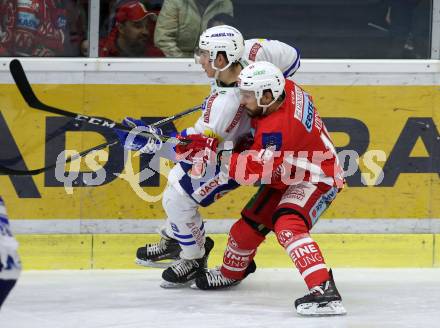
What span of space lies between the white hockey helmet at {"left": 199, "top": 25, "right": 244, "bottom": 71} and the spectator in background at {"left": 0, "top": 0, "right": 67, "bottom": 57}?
3.71 ft

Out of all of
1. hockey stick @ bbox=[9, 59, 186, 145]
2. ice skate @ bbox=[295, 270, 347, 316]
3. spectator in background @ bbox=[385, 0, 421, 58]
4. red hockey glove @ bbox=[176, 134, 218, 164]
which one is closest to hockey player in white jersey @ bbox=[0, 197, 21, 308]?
hockey stick @ bbox=[9, 59, 186, 145]

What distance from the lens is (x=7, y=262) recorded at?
3264 mm

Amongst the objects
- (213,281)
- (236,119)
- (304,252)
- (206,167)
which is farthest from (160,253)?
(304,252)

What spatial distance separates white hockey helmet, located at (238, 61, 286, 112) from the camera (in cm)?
470

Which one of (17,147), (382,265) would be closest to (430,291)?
(382,265)

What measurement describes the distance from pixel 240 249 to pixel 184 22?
1357mm

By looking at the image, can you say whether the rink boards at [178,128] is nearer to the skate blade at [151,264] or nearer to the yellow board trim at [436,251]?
the yellow board trim at [436,251]

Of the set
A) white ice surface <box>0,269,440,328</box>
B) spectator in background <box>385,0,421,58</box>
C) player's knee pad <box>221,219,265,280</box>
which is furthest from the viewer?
spectator in background <box>385,0,421,58</box>

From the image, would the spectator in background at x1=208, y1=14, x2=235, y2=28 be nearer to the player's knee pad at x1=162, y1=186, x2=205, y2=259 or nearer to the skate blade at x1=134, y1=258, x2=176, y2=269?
the player's knee pad at x1=162, y1=186, x2=205, y2=259

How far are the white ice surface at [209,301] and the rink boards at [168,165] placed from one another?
139mm

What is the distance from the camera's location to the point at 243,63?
16.7ft

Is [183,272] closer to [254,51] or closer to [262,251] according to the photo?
[262,251]

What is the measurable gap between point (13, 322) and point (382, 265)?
2.05m

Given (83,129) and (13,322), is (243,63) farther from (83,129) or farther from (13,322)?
(13,322)
